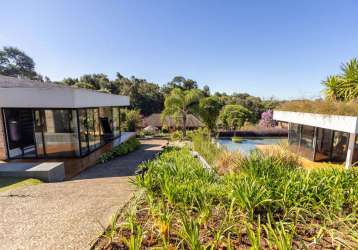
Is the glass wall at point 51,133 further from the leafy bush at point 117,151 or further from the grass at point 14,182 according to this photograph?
the grass at point 14,182

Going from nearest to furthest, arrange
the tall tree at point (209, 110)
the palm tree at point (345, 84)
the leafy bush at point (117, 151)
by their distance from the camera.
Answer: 1. the leafy bush at point (117, 151)
2. the palm tree at point (345, 84)
3. the tall tree at point (209, 110)

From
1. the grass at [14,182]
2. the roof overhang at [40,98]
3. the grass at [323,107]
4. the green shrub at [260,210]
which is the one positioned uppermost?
the roof overhang at [40,98]

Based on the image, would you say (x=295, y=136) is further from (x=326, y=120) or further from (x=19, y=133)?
(x=19, y=133)

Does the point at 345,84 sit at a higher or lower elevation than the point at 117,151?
higher

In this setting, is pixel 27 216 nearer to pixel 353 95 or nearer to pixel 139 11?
pixel 139 11

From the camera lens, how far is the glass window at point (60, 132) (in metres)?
8.30

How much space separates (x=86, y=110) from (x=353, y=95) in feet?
43.1

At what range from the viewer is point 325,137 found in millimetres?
9414

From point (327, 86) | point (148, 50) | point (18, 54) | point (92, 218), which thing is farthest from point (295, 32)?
point (18, 54)

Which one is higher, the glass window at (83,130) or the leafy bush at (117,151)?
the glass window at (83,130)

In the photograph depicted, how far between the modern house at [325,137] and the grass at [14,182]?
434 inches

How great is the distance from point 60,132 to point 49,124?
0.59 meters

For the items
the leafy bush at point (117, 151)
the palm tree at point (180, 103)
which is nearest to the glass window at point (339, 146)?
the leafy bush at point (117, 151)

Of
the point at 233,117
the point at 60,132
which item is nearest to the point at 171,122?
the point at 233,117
